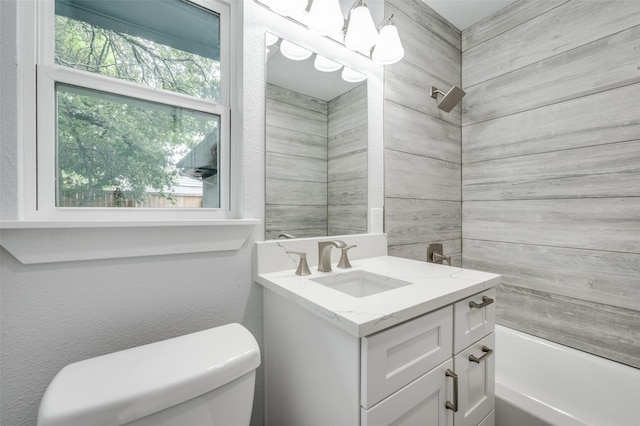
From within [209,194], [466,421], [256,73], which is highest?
[256,73]

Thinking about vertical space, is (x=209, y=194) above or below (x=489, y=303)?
above

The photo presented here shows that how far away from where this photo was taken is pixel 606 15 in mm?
1349

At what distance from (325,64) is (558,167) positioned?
4.76 feet

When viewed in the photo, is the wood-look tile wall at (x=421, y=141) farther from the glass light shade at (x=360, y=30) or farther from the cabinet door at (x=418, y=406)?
the cabinet door at (x=418, y=406)

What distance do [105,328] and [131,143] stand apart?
598 millimetres

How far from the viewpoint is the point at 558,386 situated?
4.67 ft

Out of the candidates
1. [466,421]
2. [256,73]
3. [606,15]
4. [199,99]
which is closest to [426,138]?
[606,15]

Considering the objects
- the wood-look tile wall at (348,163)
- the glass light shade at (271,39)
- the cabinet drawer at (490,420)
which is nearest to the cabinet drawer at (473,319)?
the cabinet drawer at (490,420)

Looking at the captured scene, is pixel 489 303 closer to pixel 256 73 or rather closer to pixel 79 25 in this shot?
pixel 256 73

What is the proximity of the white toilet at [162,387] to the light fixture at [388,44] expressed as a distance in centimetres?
139

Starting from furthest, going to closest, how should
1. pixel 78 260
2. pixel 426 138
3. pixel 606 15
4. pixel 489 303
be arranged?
1. pixel 426 138
2. pixel 606 15
3. pixel 489 303
4. pixel 78 260

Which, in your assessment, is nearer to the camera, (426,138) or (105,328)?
(105,328)

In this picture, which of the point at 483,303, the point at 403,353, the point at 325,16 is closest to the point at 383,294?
the point at 403,353

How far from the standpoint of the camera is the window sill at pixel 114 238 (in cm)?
→ 68
